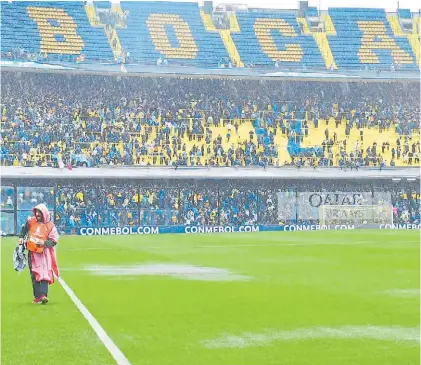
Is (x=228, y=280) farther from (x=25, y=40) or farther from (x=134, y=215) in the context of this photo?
(x=25, y=40)

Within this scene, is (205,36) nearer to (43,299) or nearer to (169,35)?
(169,35)

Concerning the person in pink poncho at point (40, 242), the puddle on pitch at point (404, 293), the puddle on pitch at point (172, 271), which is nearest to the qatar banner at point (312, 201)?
the puddle on pitch at point (172, 271)

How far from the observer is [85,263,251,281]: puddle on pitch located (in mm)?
21016

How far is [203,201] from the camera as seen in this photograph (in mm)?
50594

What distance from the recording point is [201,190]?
166ft

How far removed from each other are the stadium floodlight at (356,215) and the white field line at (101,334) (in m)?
35.3

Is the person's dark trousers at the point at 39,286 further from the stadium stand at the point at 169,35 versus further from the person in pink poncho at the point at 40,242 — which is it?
the stadium stand at the point at 169,35

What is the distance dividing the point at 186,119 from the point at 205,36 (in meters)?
7.74

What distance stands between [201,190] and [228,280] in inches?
1205

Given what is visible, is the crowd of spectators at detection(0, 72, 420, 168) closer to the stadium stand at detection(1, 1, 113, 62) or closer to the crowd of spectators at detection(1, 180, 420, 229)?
the crowd of spectators at detection(1, 180, 420, 229)

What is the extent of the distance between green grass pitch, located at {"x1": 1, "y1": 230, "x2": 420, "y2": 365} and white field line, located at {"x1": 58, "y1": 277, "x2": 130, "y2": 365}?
9 cm

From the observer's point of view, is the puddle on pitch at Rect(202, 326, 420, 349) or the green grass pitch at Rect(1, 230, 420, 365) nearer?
the green grass pitch at Rect(1, 230, 420, 365)

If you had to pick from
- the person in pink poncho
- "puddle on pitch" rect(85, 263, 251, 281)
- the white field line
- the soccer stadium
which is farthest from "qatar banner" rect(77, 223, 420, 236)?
the person in pink poncho

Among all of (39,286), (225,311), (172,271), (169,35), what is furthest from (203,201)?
(225,311)
